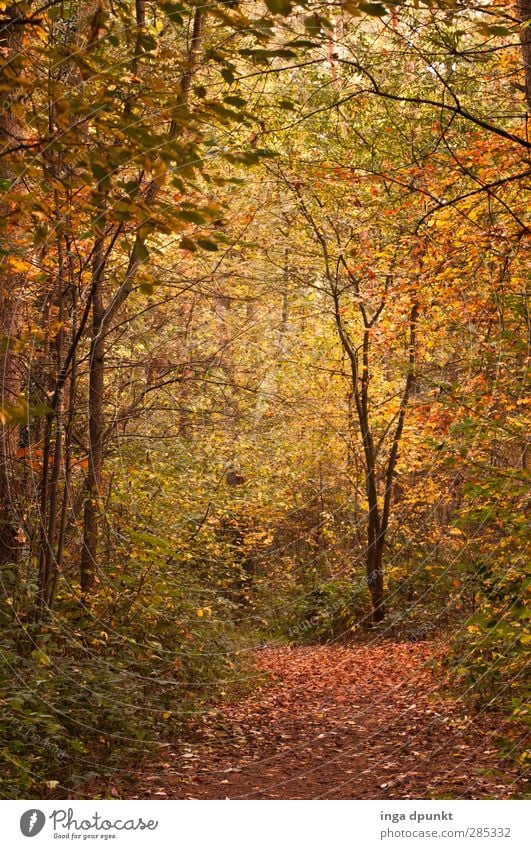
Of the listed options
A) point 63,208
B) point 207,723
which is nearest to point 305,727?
point 207,723

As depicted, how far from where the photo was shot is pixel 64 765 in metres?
4.21

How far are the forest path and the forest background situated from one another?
26 cm

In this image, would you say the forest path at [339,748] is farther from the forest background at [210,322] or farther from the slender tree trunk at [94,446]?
the slender tree trunk at [94,446]

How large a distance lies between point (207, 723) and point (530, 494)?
299cm

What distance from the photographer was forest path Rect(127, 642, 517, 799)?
4.35 metres

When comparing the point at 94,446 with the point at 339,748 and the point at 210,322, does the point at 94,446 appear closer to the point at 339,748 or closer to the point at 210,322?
the point at 339,748

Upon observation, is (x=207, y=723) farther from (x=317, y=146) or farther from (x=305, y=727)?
(x=317, y=146)
